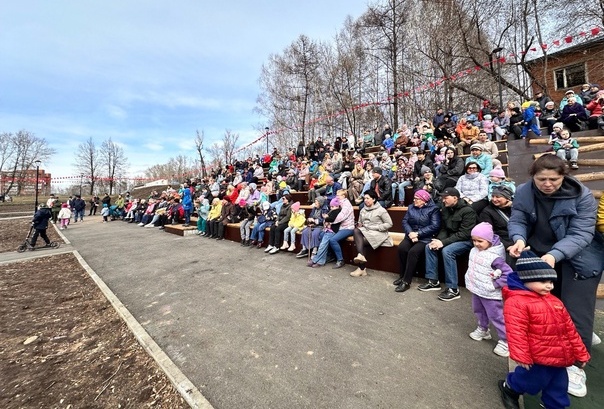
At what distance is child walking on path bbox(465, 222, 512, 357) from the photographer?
255 cm

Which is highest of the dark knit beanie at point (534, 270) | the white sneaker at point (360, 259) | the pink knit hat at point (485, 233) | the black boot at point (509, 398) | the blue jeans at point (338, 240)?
the pink knit hat at point (485, 233)

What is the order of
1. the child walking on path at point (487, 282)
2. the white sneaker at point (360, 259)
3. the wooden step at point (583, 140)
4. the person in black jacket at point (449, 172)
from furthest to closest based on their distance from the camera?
the wooden step at point (583, 140)
the person in black jacket at point (449, 172)
the white sneaker at point (360, 259)
the child walking on path at point (487, 282)

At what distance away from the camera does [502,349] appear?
8.13 ft

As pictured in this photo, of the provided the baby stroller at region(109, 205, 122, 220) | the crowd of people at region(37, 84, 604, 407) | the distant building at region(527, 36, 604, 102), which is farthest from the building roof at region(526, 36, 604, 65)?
the baby stroller at region(109, 205, 122, 220)

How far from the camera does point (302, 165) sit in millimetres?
12625

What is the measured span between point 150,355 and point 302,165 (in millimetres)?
10634

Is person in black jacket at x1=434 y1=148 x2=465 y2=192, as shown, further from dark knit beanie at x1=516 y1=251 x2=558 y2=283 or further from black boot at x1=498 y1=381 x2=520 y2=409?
black boot at x1=498 y1=381 x2=520 y2=409

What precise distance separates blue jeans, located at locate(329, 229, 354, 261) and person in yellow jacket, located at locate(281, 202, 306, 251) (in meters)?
1.41

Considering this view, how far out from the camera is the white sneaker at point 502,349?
245 cm

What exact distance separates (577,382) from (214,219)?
957 cm

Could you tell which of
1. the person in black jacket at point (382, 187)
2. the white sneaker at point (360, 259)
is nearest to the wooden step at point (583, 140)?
the person in black jacket at point (382, 187)

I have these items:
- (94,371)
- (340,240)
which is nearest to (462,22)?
(340,240)

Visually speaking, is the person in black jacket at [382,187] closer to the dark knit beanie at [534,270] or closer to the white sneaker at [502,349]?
the white sneaker at [502,349]

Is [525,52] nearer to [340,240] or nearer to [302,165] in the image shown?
[302,165]
